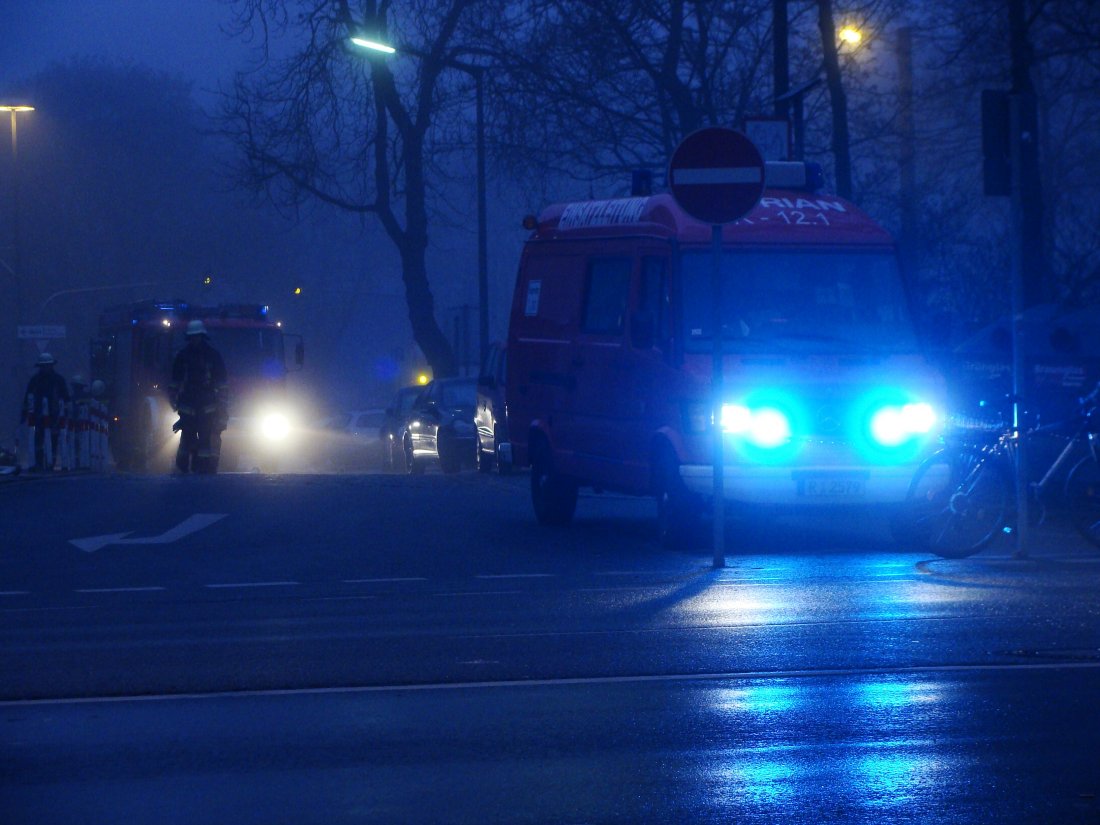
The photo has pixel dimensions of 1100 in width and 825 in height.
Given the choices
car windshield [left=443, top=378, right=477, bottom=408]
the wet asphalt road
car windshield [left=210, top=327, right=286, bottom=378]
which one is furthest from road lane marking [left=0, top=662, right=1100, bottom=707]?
car windshield [left=210, top=327, right=286, bottom=378]

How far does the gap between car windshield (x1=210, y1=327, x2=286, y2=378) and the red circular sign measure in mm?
25382

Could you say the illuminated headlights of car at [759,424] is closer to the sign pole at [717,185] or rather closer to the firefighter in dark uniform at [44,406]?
the sign pole at [717,185]

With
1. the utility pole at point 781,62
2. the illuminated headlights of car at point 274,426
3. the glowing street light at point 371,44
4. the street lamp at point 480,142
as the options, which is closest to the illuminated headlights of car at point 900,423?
the utility pole at point 781,62

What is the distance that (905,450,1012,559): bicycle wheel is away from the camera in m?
13.1

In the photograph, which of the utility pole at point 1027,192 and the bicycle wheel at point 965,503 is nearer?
the bicycle wheel at point 965,503

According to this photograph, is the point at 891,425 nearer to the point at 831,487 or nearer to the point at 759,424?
the point at 831,487

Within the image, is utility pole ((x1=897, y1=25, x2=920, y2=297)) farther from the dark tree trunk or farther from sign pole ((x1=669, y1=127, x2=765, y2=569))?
sign pole ((x1=669, y1=127, x2=765, y2=569))

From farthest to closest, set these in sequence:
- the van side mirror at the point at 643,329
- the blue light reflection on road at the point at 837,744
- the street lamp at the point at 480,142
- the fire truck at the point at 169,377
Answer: the street lamp at the point at 480,142
the fire truck at the point at 169,377
the van side mirror at the point at 643,329
the blue light reflection on road at the point at 837,744

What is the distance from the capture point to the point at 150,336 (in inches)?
1459

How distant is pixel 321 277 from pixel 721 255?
8214 centimetres

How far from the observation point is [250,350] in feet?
124

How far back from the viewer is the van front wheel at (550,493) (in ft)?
53.8

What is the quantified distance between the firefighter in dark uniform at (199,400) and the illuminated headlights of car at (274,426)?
36.1 feet

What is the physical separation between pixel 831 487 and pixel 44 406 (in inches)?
719
